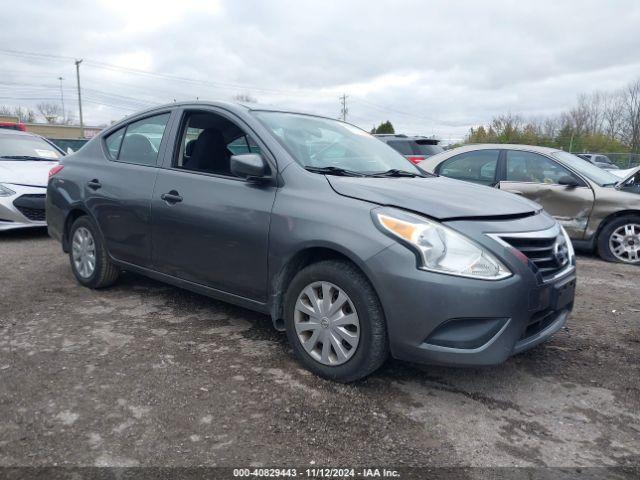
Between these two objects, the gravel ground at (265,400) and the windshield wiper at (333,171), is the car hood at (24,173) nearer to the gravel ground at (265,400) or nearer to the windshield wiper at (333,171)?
the gravel ground at (265,400)

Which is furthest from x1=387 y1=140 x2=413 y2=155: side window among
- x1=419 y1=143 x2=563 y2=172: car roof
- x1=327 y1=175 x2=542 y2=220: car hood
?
x1=327 y1=175 x2=542 y2=220: car hood

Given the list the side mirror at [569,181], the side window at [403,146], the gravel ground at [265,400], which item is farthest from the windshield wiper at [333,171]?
the side window at [403,146]

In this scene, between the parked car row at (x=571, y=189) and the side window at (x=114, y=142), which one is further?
the parked car row at (x=571, y=189)

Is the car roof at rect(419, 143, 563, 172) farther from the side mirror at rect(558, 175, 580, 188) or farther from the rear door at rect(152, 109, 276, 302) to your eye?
the rear door at rect(152, 109, 276, 302)

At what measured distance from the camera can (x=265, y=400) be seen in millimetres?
2830

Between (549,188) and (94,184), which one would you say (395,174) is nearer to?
(94,184)

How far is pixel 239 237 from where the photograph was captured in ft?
11.0

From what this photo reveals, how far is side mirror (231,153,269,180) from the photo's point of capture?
10.5 feet

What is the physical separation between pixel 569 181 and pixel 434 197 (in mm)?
4364

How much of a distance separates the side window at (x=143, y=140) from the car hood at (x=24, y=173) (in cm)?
332

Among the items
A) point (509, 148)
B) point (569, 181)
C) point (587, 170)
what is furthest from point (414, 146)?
point (569, 181)

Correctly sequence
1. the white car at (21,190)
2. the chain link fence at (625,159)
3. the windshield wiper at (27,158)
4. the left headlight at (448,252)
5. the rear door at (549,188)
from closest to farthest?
the left headlight at (448,252), the rear door at (549,188), the white car at (21,190), the windshield wiper at (27,158), the chain link fence at (625,159)

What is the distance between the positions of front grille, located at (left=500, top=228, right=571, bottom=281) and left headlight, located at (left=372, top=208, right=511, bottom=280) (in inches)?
7.6

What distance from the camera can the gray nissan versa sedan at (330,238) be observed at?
2.67 meters
